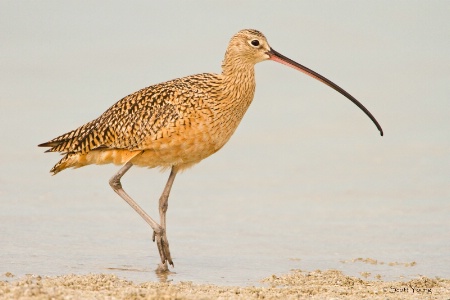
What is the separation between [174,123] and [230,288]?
1.92 m

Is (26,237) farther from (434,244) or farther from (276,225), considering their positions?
(434,244)

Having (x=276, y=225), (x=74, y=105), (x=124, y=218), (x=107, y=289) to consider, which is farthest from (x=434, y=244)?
(x=74, y=105)

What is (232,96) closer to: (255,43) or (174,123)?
(255,43)

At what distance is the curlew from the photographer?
32.3 ft

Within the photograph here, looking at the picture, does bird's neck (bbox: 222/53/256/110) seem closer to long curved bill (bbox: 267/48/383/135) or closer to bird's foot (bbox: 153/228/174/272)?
long curved bill (bbox: 267/48/383/135)

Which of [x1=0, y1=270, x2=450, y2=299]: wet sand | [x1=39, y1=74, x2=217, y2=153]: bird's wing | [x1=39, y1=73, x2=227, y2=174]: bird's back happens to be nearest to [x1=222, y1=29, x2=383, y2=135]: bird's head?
[x1=39, y1=73, x2=227, y2=174]: bird's back

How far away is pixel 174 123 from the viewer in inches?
386

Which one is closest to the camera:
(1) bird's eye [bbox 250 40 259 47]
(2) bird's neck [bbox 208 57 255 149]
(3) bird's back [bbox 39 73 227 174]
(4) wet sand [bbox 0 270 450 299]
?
(4) wet sand [bbox 0 270 450 299]

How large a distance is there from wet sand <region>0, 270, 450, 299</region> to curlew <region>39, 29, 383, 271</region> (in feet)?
4.09

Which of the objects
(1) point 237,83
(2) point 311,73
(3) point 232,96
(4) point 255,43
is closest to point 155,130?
(3) point 232,96

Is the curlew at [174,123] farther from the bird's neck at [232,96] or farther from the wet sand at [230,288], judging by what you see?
the wet sand at [230,288]

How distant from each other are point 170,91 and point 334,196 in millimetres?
3752

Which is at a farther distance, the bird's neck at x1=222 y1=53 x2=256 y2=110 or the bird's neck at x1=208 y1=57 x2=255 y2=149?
the bird's neck at x1=222 y1=53 x2=256 y2=110

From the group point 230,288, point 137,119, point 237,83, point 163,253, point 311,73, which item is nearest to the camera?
point 230,288
